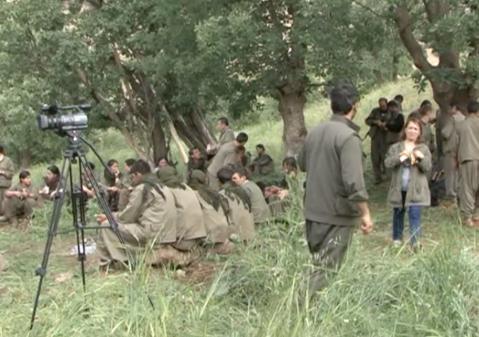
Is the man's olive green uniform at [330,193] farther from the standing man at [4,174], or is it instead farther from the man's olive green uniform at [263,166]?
the standing man at [4,174]

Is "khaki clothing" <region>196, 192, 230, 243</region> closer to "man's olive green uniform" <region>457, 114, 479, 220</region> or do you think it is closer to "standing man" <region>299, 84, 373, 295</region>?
"standing man" <region>299, 84, 373, 295</region>

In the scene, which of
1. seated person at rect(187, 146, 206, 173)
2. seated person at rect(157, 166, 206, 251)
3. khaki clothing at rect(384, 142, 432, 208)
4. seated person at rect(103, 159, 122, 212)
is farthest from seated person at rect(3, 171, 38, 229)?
khaki clothing at rect(384, 142, 432, 208)

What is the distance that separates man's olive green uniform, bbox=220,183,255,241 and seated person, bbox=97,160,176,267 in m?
0.86

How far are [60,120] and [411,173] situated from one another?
13.1ft

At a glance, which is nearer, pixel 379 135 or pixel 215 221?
pixel 215 221

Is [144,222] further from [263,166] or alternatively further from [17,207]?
[263,166]

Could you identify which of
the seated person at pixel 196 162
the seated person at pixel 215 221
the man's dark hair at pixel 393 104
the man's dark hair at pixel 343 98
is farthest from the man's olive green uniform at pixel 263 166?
the man's dark hair at pixel 343 98

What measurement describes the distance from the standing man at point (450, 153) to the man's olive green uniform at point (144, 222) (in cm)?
412

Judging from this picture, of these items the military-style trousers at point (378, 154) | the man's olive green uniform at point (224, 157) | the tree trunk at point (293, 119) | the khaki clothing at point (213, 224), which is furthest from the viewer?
the military-style trousers at point (378, 154)

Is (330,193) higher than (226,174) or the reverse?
higher

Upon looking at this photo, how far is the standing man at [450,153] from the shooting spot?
9953 millimetres

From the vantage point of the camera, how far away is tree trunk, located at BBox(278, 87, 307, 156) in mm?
12219

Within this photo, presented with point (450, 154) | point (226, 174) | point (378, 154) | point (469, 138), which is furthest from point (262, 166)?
point (469, 138)

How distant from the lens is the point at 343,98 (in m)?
5.31
